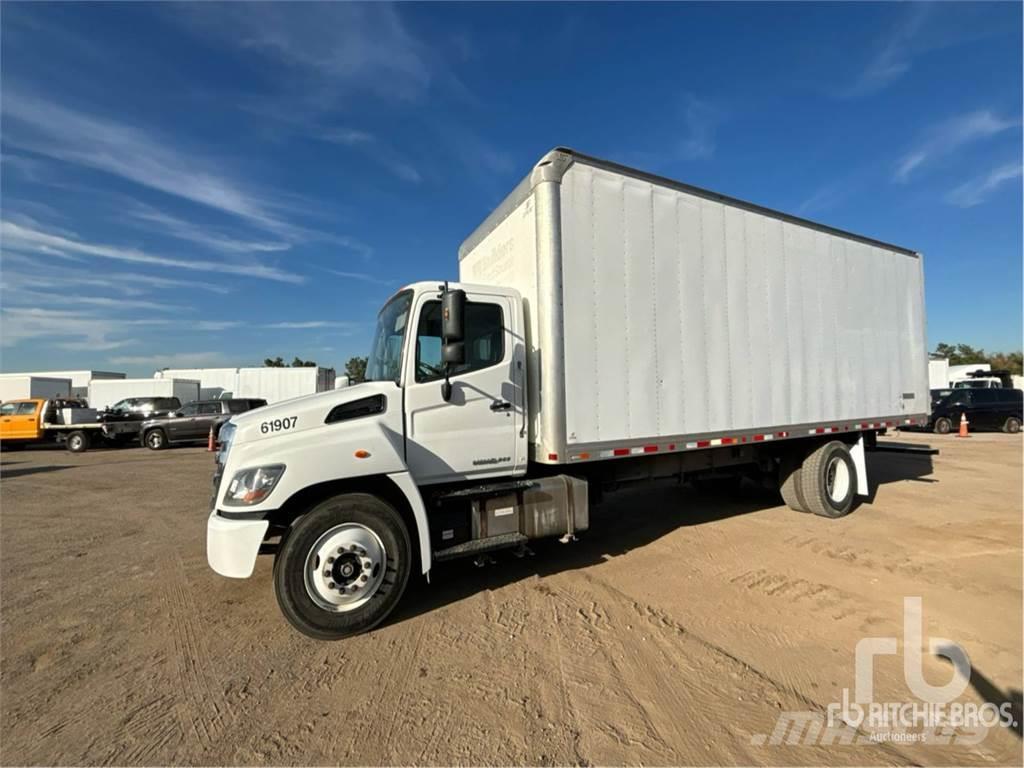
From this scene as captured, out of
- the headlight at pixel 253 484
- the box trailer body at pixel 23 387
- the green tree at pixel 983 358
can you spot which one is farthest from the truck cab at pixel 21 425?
the green tree at pixel 983 358

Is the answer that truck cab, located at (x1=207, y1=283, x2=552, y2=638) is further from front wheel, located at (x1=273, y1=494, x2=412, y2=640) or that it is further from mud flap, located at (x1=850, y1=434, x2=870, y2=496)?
mud flap, located at (x1=850, y1=434, x2=870, y2=496)

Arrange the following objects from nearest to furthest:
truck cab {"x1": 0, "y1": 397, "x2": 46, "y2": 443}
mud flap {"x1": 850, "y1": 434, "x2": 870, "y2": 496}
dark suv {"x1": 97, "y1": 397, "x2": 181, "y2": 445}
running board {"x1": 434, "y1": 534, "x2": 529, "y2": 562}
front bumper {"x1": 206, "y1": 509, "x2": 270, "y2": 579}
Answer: front bumper {"x1": 206, "y1": 509, "x2": 270, "y2": 579}, running board {"x1": 434, "y1": 534, "x2": 529, "y2": 562}, mud flap {"x1": 850, "y1": 434, "x2": 870, "y2": 496}, truck cab {"x1": 0, "y1": 397, "x2": 46, "y2": 443}, dark suv {"x1": 97, "y1": 397, "x2": 181, "y2": 445}

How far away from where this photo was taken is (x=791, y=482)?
22.3 feet

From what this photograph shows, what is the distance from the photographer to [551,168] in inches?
165

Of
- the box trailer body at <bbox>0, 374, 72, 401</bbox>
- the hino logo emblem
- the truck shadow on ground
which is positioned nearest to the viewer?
the hino logo emblem

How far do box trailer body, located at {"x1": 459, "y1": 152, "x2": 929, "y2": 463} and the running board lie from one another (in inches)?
31.9

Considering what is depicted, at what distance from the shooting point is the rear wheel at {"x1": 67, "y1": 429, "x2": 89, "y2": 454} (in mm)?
16766

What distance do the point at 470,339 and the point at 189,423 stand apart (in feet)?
57.4

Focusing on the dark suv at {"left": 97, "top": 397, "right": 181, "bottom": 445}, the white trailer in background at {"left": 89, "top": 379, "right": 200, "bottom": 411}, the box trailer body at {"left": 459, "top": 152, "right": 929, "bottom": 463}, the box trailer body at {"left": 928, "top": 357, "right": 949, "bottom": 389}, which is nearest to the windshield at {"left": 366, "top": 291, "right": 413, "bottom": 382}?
the box trailer body at {"left": 459, "top": 152, "right": 929, "bottom": 463}

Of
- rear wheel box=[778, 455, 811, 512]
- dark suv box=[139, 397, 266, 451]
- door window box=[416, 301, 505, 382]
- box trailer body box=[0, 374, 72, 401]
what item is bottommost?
rear wheel box=[778, 455, 811, 512]

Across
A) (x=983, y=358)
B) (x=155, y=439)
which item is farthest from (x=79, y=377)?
(x=983, y=358)

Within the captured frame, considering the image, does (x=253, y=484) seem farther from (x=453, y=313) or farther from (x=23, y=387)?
(x=23, y=387)

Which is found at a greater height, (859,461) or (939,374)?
(939,374)

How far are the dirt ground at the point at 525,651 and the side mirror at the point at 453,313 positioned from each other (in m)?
2.28
